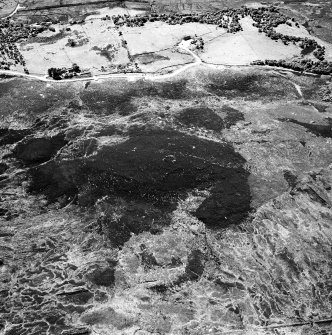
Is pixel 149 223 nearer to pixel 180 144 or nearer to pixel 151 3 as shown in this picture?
pixel 180 144

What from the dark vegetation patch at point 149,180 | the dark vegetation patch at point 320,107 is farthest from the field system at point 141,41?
the dark vegetation patch at point 149,180

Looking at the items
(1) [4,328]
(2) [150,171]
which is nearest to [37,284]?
(1) [4,328]

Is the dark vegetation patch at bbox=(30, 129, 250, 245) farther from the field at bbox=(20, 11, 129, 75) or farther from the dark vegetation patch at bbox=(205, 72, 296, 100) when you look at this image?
the field at bbox=(20, 11, 129, 75)

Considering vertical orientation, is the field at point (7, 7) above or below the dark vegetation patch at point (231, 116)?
below

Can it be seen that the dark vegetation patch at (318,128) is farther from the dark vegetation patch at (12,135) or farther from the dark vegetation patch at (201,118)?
the dark vegetation patch at (12,135)

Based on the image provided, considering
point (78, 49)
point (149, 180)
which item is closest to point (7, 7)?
Result: point (78, 49)

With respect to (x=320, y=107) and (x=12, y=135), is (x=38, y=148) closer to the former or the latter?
(x=12, y=135)
